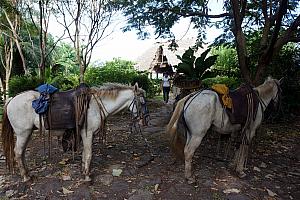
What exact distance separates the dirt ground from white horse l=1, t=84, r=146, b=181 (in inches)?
10.1

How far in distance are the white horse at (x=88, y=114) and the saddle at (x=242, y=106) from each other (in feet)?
4.34

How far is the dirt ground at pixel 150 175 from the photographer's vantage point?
3.61 meters

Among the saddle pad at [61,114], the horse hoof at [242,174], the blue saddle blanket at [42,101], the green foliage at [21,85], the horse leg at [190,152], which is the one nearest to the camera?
the blue saddle blanket at [42,101]

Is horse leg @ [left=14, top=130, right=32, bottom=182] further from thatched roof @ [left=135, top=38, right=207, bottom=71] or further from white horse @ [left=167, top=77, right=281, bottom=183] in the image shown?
thatched roof @ [left=135, top=38, right=207, bottom=71]

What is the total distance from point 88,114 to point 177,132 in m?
1.31

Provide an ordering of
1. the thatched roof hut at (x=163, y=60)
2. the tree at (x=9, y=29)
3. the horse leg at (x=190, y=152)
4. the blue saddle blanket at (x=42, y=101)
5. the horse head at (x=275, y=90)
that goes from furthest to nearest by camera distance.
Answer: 1. the thatched roof hut at (x=163, y=60)
2. the tree at (x=9, y=29)
3. the horse head at (x=275, y=90)
4. the horse leg at (x=190, y=152)
5. the blue saddle blanket at (x=42, y=101)

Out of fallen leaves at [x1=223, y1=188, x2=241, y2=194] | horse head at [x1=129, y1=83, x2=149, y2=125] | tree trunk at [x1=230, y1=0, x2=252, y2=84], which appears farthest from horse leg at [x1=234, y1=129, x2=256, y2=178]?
horse head at [x1=129, y1=83, x2=149, y2=125]

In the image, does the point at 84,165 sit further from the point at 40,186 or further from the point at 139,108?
the point at 139,108

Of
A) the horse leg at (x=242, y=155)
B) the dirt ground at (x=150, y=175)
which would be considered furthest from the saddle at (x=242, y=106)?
the dirt ground at (x=150, y=175)

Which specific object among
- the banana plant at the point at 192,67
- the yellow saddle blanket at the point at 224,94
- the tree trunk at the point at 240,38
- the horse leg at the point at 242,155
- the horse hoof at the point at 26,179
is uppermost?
the tree trunk at the point at 240,38

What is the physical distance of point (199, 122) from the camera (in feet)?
13.0

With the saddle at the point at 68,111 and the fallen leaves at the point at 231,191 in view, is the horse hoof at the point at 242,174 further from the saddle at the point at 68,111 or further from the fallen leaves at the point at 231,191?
the saddle at the point at 68,111

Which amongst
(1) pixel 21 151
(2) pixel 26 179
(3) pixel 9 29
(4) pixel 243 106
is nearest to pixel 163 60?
(3) pixel 9 29

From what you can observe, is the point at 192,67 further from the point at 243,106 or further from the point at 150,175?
the point at 150,175
